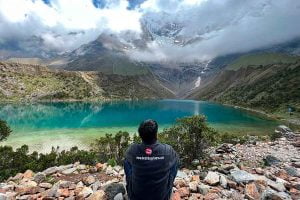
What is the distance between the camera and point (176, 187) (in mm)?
11906

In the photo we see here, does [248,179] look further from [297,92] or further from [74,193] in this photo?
[297,92]

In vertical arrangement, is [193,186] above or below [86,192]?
above

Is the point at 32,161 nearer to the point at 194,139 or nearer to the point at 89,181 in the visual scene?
the point at 194,139

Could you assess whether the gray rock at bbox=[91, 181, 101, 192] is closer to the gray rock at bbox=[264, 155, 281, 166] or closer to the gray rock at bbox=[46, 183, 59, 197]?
the gray rock at bbox=[46, 183, 59, 197]

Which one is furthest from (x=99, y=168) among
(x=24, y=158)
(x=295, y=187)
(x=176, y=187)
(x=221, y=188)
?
(x=24, y=158)

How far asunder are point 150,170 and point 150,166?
0.09 meters

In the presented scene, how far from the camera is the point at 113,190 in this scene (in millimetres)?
10969

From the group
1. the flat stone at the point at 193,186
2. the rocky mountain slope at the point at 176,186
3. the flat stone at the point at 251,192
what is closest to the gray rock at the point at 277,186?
the rocky mountain slope at the point at 176,186

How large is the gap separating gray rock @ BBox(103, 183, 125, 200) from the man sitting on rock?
4.07 metres

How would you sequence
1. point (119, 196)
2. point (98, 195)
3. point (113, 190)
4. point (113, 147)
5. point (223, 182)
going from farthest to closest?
point (113, 147) < point (223, 182) < point (113, 190) < point (98, 195) < point (119, 196)

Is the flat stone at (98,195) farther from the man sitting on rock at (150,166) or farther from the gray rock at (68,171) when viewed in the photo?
the gray rock at (68,171)

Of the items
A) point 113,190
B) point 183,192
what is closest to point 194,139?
point 183,192

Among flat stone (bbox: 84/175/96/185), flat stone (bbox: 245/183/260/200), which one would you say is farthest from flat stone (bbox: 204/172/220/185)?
flat stone (bbox: 84/175/96/185)

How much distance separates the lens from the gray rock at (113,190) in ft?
35.5
